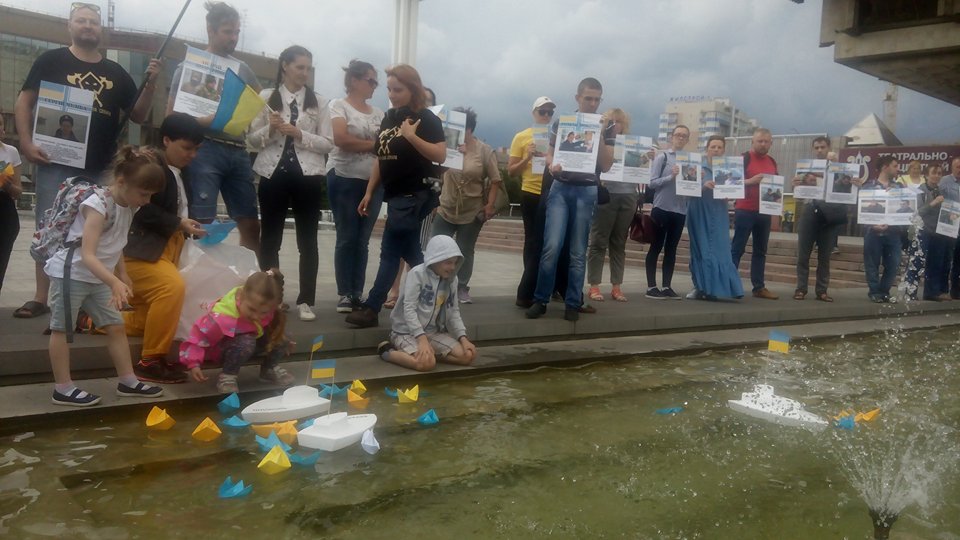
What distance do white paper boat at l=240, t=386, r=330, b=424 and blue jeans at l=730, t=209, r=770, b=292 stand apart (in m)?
6.54

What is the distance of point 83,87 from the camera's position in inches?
196

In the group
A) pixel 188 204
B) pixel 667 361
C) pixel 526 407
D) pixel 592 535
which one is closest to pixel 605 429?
pixel 526 407

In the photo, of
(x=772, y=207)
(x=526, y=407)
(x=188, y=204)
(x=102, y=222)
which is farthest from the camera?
(x=772, y=207)

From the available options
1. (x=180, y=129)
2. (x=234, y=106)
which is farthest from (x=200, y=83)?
(x=180, y=129)

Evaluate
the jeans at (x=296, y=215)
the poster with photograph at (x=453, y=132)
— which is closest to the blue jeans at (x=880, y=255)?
the poster with photograph at (x=453, y=132)

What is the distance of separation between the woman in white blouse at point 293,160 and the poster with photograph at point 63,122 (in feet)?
3.46

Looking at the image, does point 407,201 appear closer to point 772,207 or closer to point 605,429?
point 605,429

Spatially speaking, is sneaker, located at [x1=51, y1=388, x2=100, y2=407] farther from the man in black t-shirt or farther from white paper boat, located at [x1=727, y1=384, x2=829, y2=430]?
white paper boat, located at [x1=727, y1=384, x2=829, y2=430]

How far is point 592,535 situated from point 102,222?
8.88 feet

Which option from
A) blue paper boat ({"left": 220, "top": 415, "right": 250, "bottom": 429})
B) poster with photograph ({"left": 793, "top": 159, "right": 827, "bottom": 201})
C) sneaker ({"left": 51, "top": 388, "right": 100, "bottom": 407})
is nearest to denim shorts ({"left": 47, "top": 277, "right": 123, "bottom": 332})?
sneaker ({"left": 51, "top": 388, "right": 100, "bottom": 407})

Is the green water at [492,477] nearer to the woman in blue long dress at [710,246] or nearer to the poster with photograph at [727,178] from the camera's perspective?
the woman in blue long dress at [710,246]

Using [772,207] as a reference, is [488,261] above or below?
below

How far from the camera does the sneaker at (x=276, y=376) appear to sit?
4.45 m

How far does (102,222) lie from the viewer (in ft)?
12.3
